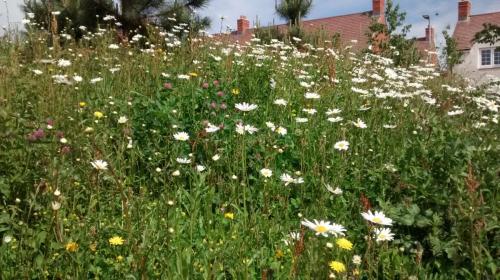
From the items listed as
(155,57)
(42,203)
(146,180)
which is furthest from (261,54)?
(42,203)

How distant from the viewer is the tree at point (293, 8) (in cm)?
2156

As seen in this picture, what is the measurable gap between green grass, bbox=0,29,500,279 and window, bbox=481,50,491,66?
27.4 m

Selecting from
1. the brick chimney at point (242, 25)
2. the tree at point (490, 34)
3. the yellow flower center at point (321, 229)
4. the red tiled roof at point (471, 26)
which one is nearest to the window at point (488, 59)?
the red tiled roof at point (471, 26)

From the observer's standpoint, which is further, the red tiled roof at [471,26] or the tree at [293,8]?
the red tiled roof at [471,26]

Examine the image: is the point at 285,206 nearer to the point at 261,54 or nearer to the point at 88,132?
the point at 88,132

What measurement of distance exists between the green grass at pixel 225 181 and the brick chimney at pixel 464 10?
2958 centimetres

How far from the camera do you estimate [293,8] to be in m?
21.6

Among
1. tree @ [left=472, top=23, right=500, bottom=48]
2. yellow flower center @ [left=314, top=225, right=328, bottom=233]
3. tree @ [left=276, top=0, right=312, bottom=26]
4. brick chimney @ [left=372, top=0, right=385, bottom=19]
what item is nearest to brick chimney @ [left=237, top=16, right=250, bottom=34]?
brick chimney @ [left=372, top=0, right=385, bottom=19]

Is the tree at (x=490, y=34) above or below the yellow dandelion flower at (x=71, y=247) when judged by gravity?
above

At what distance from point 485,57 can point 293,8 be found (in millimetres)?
13970

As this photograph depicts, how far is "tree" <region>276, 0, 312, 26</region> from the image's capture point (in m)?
21.6

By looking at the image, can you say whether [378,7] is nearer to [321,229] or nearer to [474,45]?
[474,45]

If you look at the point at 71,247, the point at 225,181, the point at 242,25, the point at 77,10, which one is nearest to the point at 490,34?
the point at 225,181

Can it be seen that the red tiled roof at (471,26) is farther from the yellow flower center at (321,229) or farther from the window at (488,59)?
the yellow flower center at (321,229)
